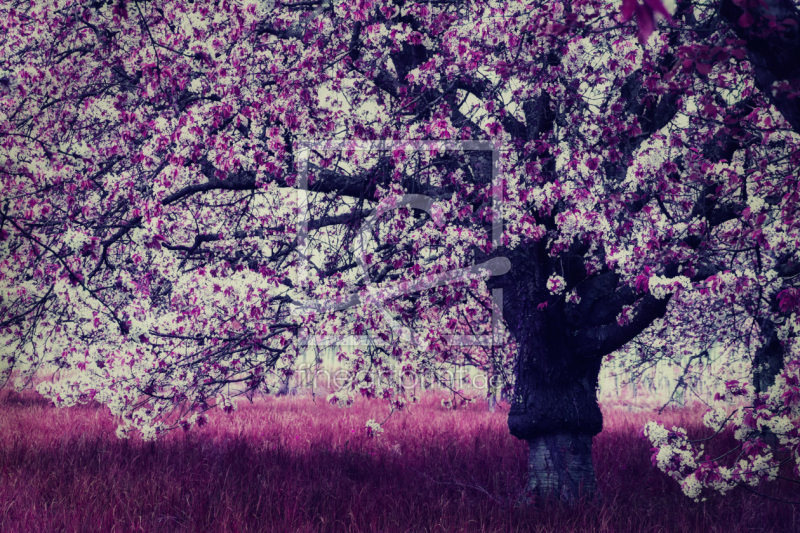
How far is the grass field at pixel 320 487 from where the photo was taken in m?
4.83

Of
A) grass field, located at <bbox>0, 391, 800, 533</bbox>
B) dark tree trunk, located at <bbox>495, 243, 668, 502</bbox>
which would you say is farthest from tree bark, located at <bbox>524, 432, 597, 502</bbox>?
grass field, located at <bbox>0, 391, 800, 533</bbox>

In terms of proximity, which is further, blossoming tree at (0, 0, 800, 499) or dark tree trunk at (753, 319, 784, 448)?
dark tree trunk at (753, 319, 784, 448)

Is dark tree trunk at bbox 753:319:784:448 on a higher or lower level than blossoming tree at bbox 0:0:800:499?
lower

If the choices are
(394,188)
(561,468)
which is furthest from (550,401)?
(394,188)

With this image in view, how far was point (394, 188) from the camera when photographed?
5.21 metres

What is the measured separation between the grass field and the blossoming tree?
0.65m

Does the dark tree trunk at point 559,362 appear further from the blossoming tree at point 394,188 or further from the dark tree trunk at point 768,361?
the dark tree trunk at point 768,361

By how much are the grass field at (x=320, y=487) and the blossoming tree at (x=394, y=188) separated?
649mm

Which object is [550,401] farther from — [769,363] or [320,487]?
[769,363]

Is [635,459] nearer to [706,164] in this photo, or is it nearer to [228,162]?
[706,164]

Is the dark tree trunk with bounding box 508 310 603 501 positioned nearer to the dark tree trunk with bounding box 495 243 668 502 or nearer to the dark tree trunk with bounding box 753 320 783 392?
the dark tree trunk with bounding box 495 243 668 502

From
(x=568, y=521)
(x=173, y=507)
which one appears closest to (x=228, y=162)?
(x=173, y=507)

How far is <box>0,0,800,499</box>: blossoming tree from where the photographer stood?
473 cm

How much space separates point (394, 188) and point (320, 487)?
306cm
